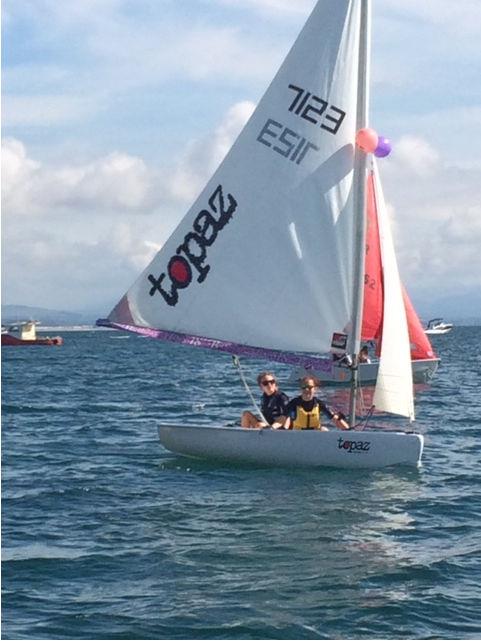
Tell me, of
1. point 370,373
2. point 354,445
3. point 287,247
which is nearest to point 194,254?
point 287,247

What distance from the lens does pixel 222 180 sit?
65.2 feet

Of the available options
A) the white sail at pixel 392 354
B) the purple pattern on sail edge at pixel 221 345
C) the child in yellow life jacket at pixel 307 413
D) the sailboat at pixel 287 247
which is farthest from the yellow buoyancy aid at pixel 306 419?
the white sail at pixel 392 354

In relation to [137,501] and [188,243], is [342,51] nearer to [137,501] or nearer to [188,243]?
[188,243]

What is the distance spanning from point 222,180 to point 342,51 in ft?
9.73

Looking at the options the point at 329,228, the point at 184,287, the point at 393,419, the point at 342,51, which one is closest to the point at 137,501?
the point at 184,287

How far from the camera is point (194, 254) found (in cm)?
1975

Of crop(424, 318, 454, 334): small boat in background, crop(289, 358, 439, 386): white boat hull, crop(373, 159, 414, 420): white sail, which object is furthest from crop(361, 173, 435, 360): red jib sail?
crop(424, 318, 454, 334): small boat in background

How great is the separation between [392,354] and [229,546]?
686cm

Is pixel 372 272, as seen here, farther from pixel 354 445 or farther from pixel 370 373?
pixel 370 373

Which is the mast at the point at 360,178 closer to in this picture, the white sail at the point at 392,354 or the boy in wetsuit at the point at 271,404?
the white sail at the point at 392,354

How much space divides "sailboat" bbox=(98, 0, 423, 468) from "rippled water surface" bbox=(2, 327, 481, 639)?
2.42 ft

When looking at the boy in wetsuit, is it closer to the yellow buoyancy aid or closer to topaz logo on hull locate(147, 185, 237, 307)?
the yellow buoyancy aid

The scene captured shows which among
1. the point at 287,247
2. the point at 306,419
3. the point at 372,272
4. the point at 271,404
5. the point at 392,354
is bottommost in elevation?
the point at 306,419

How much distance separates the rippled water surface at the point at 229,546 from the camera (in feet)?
38.0
